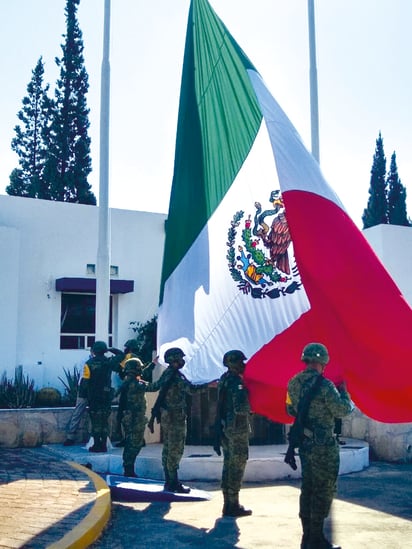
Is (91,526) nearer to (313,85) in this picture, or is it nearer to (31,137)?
(313,85)

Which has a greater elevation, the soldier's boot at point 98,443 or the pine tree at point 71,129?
the pine tree at point 71,129

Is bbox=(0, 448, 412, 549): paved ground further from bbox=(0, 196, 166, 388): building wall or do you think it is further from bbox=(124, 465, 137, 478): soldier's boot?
bbox=(0, 196, 166, 388): building wall

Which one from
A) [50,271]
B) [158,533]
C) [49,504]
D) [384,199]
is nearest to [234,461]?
[158,533]

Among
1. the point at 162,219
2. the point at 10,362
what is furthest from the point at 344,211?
the point at 162,219

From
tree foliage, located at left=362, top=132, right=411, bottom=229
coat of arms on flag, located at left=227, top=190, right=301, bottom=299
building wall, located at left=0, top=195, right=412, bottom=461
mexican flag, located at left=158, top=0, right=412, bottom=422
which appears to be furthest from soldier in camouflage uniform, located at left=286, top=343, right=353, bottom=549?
tree foliage, located at left=362, top=132, right=411, bottom=229

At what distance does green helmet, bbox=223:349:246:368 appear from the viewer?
20.3ft

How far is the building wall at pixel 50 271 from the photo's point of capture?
13.2 metres

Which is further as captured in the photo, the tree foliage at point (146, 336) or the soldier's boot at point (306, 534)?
the tree foliage at point (146, 336)

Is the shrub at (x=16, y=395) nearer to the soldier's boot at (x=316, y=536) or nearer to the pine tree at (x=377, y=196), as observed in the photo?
the soldier's boot at (x=316, y=536)

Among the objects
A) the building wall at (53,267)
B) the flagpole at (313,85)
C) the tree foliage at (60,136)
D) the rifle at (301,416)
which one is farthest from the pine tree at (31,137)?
the rifle at (301,416)

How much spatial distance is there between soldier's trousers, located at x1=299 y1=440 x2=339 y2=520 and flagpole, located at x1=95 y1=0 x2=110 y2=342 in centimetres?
524

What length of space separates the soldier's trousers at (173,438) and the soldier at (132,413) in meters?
0.66

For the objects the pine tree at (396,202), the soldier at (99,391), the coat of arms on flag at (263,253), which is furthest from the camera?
the pine tree at (396,202)

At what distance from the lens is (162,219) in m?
15.6
